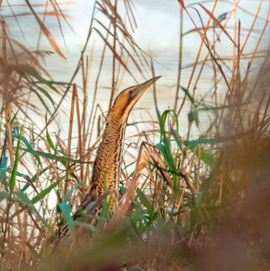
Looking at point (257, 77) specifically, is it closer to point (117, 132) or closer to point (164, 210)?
point (164, 210)

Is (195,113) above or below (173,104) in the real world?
below

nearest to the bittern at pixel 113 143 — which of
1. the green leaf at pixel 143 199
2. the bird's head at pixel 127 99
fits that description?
the bird's head at pixel 127 99

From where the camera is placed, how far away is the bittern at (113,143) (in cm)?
278

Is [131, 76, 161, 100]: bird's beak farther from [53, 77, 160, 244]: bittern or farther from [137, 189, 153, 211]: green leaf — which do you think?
[137, 189, 153, 211]: green leaf

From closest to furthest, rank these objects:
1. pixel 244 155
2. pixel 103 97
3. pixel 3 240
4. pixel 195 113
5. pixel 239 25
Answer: pixel 244 155, pixel 195 113, pixel 3 240, pixel 239 25, pixel 103 97

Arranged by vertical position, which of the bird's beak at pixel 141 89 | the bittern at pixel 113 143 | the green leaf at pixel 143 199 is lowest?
the green leaf at pixel 143 199

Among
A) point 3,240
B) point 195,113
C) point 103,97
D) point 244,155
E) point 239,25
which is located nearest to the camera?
point 244,155

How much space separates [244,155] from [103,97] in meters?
2.96

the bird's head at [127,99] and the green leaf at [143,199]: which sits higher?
the bird's head at [127,99]

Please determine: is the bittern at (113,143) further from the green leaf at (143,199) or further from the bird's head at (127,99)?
the green leaf at (143,199)

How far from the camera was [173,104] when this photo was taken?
2.86m

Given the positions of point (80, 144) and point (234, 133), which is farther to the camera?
point (80, 144)

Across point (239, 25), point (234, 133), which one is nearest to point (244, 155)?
point (234, 133)

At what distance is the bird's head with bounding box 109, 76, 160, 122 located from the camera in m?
2.82
